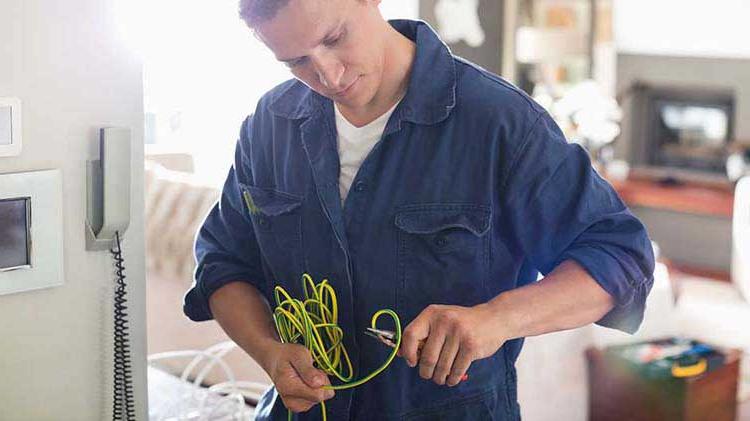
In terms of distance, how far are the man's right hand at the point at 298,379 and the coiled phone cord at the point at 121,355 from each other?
6.7 inches

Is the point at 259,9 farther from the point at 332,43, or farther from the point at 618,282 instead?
the point at 618,282

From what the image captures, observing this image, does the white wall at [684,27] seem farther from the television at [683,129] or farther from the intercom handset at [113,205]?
the intercom handset at [113,205]

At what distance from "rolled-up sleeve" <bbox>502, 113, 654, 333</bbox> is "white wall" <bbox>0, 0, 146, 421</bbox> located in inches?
17.3

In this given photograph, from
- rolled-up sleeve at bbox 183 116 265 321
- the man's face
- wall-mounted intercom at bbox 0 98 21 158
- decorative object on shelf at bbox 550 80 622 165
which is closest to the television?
decorative object on shelf at bbox 550 80 622 165

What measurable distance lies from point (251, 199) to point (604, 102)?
439 cm

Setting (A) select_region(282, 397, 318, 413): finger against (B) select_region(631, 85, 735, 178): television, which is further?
(B) select_region(631, 85, 735, 178): television

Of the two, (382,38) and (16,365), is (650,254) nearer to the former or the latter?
(382,38)

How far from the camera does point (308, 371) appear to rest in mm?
1222

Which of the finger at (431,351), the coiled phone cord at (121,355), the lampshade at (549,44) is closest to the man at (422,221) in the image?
the finger at (431,351)

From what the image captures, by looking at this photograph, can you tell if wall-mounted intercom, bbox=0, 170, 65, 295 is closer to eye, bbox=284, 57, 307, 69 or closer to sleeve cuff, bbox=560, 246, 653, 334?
eye, bbox=284, 57, 307, 69

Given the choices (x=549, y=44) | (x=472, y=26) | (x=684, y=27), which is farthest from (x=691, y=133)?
(x=472, y=26)

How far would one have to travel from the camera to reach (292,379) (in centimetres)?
123

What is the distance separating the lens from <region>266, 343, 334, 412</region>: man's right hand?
1213 mm

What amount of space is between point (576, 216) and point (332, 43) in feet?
1.07
